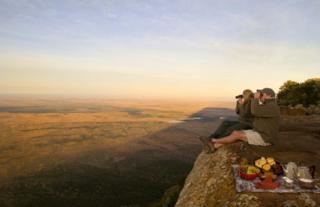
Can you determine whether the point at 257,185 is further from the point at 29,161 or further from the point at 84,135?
the point at 84,135

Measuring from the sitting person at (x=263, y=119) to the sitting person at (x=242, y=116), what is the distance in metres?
1.18

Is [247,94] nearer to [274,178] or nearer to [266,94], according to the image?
[266,94]

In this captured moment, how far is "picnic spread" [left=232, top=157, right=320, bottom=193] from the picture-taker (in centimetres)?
702

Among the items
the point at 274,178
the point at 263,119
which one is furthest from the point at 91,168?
the point at 274,178

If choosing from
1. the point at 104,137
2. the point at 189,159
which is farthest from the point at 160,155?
the point at 104,137

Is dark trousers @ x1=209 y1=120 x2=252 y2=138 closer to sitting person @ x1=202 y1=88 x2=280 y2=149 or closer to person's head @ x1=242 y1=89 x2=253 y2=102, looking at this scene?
person's head @ x1=242 y1=89 x2=253 y2=102

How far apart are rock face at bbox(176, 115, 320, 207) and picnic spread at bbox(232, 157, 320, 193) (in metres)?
0.17

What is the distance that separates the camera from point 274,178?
7445mm

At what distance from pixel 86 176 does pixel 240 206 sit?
38.2m

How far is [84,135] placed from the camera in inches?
3115

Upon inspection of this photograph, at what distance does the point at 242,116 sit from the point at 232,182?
409 cm

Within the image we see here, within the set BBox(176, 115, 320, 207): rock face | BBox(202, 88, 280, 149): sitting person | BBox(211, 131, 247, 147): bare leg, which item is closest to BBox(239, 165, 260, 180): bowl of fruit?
BBox(176, 115, 320, 207): rock face

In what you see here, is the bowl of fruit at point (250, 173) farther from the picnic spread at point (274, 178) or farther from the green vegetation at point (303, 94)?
the green vegetation at point (303, 94)

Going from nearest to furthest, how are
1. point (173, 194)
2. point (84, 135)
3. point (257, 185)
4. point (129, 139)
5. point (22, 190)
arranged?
point (257, 185)
point (173, 194)
point (22, 190)
point (129, 139)
point (84, 135)
